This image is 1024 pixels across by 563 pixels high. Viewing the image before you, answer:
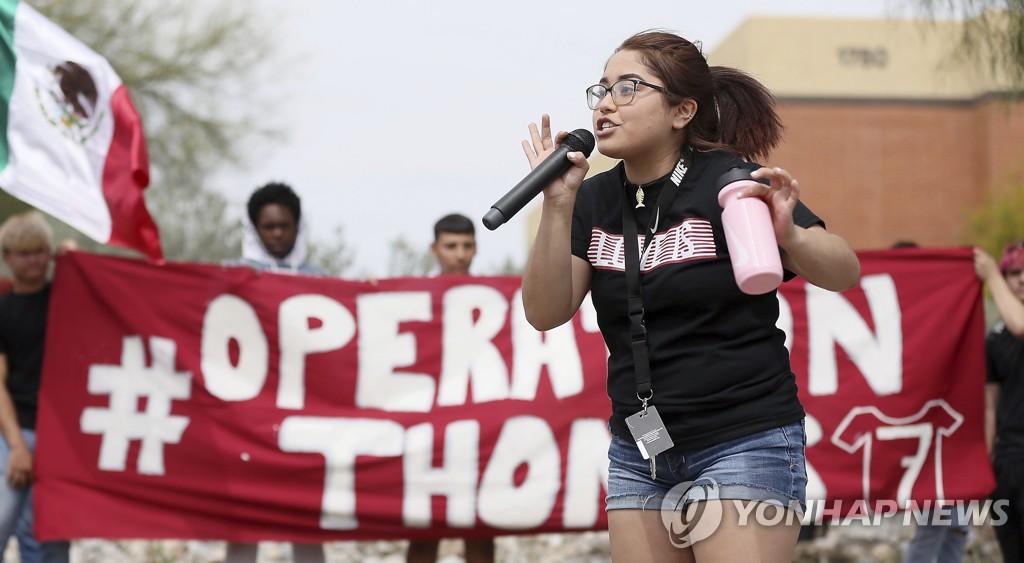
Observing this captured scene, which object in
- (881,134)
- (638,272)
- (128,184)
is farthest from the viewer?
(881,134)

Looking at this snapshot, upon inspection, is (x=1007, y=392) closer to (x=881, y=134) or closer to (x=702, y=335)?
(x=702, y=335)

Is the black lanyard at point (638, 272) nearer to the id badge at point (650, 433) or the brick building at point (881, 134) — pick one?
the id badge at point (650, 433)

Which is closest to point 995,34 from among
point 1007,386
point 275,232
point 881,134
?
point 1007,386

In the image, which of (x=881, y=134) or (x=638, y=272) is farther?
(x=881, y=134)

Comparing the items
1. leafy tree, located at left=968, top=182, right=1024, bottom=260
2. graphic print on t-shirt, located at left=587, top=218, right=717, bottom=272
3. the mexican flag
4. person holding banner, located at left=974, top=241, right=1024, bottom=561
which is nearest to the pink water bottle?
graphic print on t-shirt, located at left=587, top=218, right=717, bottom=272

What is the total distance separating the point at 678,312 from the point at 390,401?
3620mm

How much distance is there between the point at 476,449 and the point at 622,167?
3.31m

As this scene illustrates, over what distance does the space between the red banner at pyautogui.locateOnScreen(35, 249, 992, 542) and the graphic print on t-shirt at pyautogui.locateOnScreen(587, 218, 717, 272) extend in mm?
3382

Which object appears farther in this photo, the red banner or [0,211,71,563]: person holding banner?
the red banner

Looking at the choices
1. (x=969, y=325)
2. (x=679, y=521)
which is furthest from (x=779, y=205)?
(x=969, y=325)

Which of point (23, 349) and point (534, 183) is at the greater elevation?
point (534, 183)

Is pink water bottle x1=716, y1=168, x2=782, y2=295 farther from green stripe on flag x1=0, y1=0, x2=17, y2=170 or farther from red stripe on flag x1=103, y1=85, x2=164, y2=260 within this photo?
green stripe on flag x1=0, y1=0, x2=17, y2=170

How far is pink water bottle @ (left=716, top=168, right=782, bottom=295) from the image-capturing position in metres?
2.46

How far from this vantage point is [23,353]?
19.5ft
